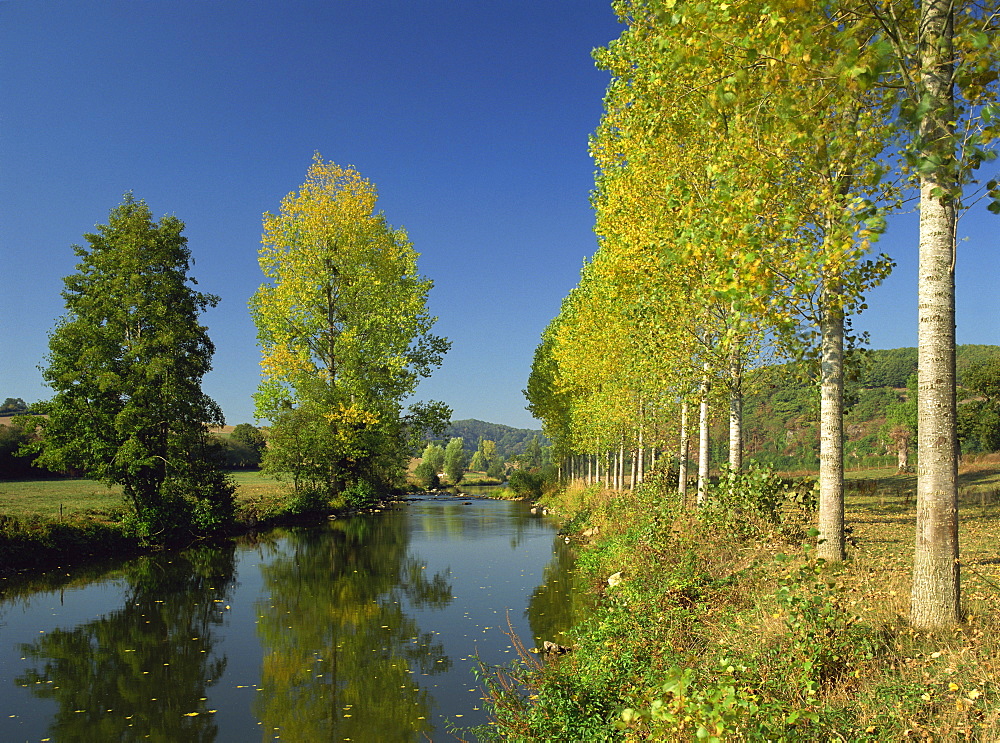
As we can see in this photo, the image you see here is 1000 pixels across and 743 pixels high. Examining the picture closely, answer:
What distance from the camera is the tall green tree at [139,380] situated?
67.2ft

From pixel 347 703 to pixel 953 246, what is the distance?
8713 mm

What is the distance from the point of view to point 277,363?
30094 millimetres

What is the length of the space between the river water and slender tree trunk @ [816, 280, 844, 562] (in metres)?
4.75

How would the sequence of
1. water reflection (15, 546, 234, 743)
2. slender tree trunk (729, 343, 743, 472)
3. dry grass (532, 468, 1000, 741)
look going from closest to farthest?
dry grass (532, 468, 1000, 741) < water reflection (15, 546, 234, 743) < slender tree trunk (729, 343, 743, 472)

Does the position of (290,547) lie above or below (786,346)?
below

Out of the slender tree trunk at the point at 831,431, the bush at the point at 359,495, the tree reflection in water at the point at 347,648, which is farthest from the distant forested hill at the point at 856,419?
the slender tree trunk at the point at 831,431

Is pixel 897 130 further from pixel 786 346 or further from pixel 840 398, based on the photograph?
pixel 786 346

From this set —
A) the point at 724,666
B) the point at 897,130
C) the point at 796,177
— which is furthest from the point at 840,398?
the point at 724,666

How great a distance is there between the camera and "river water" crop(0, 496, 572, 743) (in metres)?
7.86

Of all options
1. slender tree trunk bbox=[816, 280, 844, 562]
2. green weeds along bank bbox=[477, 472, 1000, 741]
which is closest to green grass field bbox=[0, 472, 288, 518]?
green weeds along bank bbox=[477, 472, 1000, 741]

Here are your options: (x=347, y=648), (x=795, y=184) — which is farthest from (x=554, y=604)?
(x=795, y=184)

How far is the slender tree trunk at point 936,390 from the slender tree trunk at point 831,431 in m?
2.56

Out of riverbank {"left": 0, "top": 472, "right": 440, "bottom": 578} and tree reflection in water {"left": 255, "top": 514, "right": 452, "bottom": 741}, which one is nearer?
tree reflection in water {"left": 255, "top": 514, "right": 452, "bottom": 741}

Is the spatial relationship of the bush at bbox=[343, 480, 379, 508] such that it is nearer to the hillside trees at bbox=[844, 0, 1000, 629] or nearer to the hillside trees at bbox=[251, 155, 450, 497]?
the hillside trees at bbox=[251, 155, 450, 497]
